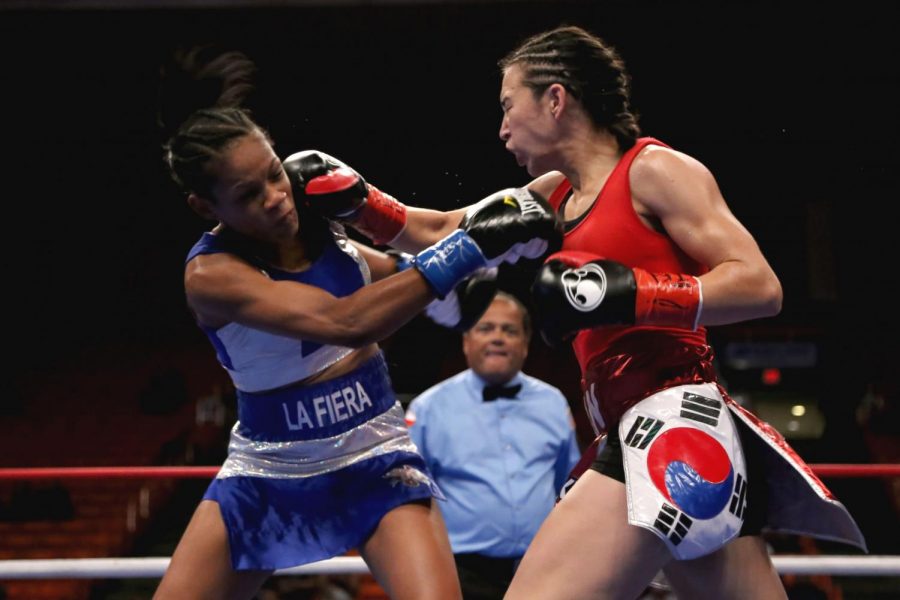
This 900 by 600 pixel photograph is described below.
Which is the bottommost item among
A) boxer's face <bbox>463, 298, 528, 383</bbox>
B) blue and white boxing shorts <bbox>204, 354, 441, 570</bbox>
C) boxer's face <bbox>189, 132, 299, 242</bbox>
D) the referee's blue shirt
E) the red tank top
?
the referee's blue shirt

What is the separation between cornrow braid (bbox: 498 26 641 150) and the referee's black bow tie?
4.77ft

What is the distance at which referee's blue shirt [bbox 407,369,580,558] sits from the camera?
3.01m

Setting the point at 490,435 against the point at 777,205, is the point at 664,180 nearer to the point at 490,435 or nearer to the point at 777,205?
the point at 490,435

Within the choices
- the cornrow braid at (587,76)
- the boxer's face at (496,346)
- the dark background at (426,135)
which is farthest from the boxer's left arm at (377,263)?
the boxer's face at (496,346)

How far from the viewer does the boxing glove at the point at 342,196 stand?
2.05m

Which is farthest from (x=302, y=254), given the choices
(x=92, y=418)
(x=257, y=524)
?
(x=92, y=418)

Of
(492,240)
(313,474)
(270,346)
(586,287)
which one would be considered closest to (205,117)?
(270,346)

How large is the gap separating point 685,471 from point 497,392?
163cm

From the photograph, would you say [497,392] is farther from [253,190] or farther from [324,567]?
[253,190]

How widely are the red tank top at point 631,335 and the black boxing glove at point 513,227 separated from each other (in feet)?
0.25

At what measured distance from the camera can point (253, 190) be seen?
1.83 meters

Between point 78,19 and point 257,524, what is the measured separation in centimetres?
553

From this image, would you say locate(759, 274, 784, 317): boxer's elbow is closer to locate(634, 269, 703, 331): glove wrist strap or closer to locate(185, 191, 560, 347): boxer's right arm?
locate(634, 269, 703, 331): glove wrist strap

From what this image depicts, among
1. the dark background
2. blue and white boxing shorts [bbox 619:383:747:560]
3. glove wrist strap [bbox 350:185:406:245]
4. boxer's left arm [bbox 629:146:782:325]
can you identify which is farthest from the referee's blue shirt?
boxer's left arm [bbox 629:146:782:325]
